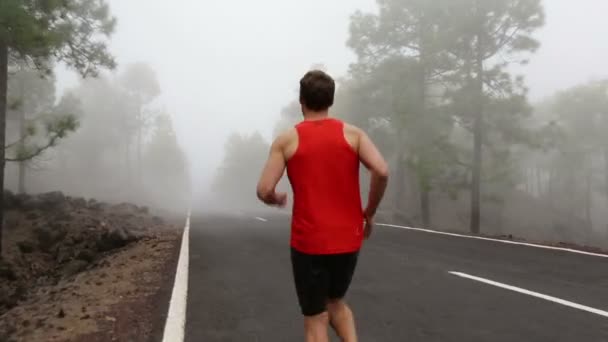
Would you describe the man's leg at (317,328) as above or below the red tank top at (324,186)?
below

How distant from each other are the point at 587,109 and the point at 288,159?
44.1 meters

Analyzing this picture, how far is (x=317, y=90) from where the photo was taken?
9.00 ft

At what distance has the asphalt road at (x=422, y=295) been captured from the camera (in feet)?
13.6

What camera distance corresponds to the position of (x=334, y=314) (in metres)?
2.91

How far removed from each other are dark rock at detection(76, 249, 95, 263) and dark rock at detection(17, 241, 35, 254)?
253 centimetres

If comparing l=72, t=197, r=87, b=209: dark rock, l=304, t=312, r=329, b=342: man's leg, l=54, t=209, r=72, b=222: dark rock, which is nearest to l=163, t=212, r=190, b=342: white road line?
l=304, t=312, r=329, b=342: man's leg

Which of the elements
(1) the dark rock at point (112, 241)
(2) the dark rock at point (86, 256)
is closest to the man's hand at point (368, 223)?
(2) the dark rock at point (86, 256)

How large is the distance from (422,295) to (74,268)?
6.71m

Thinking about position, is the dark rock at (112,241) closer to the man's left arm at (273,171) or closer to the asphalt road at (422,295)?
the asphalt road at (422,295)

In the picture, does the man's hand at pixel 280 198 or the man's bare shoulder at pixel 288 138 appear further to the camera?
the man's hand at pixel 280 198

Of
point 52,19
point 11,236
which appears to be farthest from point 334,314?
point 11,236

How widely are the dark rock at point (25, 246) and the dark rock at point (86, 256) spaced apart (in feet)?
8.30

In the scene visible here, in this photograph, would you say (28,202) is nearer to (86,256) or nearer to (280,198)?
(86,256)

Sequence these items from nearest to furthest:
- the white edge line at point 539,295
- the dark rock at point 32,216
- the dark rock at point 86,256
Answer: the white edge line at point 539,295, the dark rock at point 86,256, the dark rock at point 32,216
